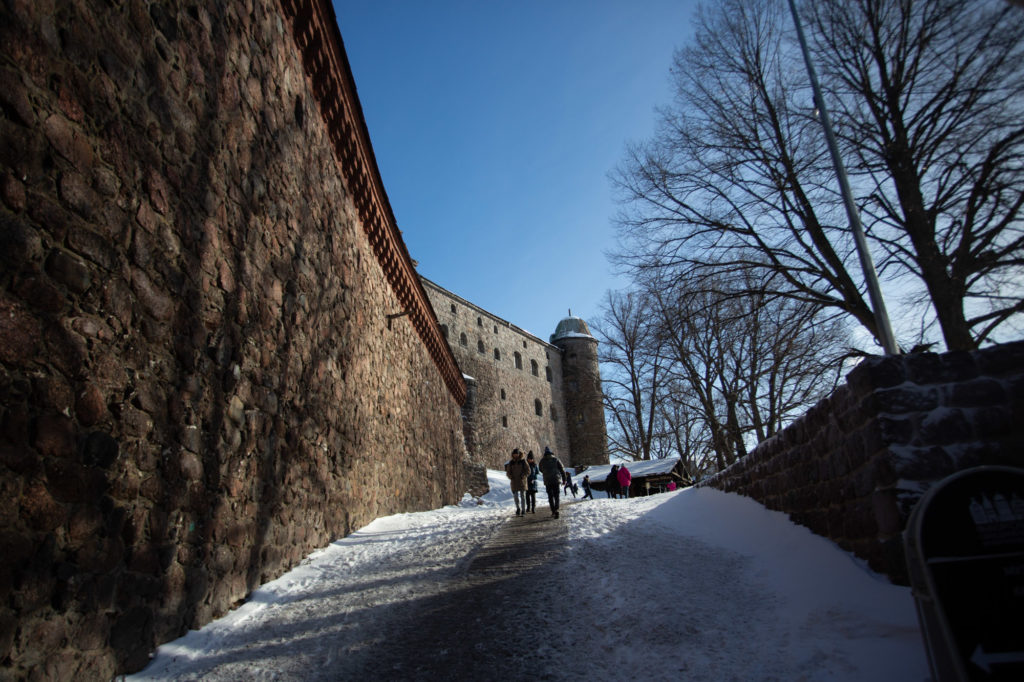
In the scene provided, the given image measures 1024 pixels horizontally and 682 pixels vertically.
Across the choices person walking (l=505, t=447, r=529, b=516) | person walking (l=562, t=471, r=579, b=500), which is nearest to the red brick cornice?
person walking (l=505, t=447, r=529, b=516)

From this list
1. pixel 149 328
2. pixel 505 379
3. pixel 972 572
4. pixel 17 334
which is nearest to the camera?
pixel 972 572

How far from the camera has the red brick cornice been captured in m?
6.82

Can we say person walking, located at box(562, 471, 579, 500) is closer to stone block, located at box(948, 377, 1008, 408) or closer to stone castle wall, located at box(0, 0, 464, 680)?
stone castle wall, located at box(0, 0, 464, 680)

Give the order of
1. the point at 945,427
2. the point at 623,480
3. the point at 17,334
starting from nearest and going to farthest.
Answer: the point at 17,334 < the point at 945,427 < the point at 623,480

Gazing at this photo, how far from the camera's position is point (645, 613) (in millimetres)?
3932

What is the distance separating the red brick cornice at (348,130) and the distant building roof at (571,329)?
3900cm

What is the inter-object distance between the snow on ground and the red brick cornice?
5325mm

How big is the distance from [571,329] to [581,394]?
21.0 ft

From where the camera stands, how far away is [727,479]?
29.1ft

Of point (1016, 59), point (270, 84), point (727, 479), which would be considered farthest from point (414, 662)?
point (1016, 59)

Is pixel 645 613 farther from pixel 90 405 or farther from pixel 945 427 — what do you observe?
pixel 90 405

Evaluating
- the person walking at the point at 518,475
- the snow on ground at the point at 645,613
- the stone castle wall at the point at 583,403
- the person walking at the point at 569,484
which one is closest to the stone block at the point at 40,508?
the snow on ground at the point at 645,613

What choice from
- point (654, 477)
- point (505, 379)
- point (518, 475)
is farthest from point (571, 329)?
point (518, 475)

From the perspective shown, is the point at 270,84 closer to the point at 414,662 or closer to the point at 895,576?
the point at 414,662
